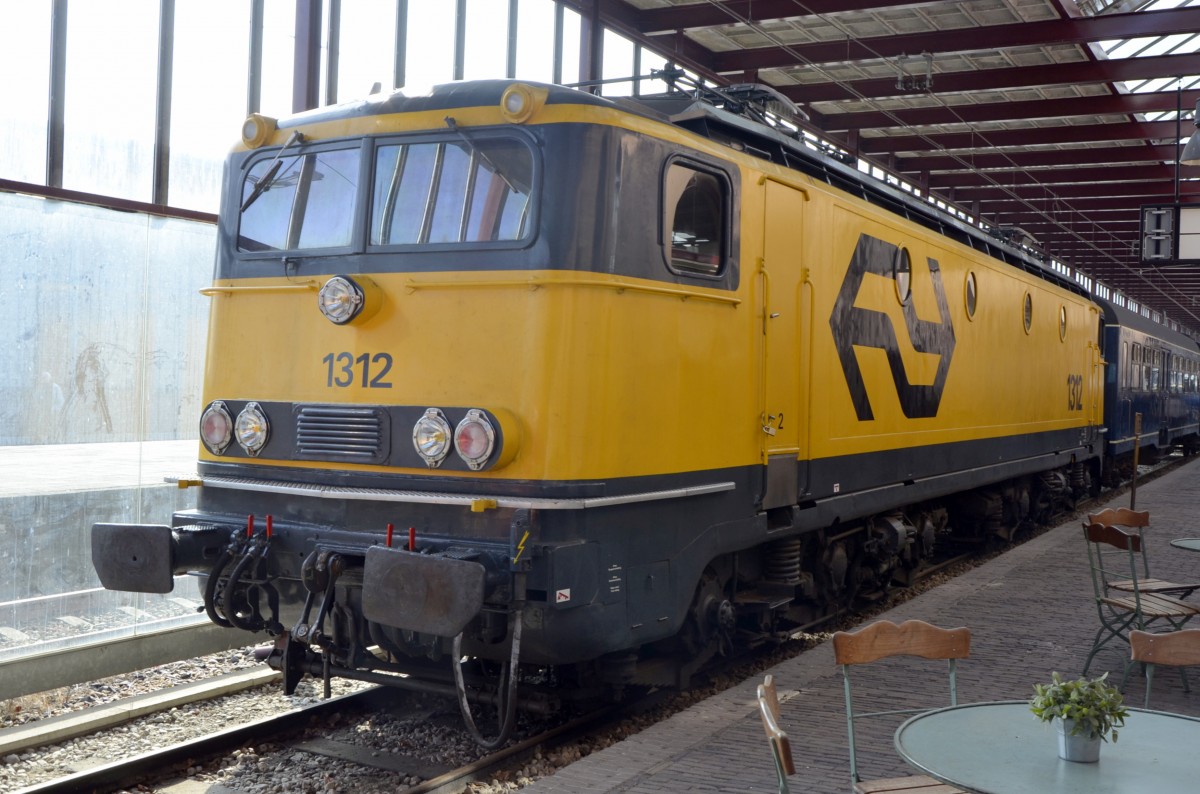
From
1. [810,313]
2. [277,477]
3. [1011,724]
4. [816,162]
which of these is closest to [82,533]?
[277,477]

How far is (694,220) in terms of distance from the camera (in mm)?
6230

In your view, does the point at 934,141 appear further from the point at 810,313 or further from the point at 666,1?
the point at 810,313

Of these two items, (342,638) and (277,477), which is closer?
(342,638)

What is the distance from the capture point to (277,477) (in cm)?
606

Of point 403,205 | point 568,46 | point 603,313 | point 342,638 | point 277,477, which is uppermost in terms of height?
point 568,46

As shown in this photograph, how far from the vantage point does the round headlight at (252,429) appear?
6.09 m

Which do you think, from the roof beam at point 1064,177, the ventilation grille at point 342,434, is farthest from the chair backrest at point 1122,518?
the roof beam at point 1064,177

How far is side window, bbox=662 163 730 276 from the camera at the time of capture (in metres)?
6.03

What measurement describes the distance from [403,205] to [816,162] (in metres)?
3.24

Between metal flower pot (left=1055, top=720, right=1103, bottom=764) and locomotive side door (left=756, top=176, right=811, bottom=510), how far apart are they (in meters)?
3.43

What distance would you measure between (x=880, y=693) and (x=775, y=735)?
140 inches

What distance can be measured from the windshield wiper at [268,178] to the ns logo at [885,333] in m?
3.69

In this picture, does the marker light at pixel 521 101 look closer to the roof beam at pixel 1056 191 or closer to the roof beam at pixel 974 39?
the roof beam at pixel 974 39

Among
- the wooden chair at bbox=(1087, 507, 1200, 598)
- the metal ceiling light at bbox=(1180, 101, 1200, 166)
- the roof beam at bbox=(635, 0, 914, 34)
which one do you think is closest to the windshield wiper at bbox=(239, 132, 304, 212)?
the wooden chair at bbox=(1087, 507, 1200, 598)
